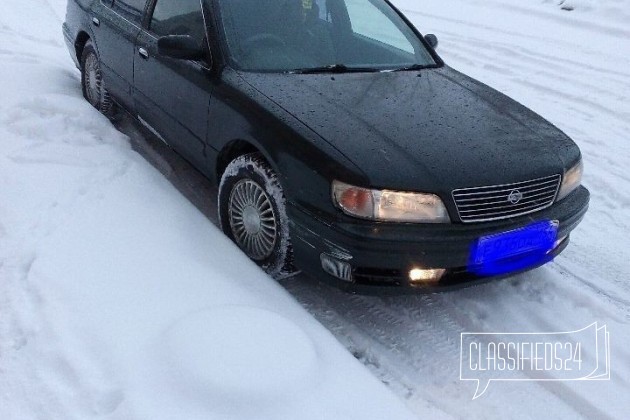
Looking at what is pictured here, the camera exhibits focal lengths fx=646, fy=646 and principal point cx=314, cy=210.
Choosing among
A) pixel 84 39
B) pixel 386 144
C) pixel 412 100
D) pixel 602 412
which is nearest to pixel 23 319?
pixel 386 144

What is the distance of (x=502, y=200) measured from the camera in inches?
112

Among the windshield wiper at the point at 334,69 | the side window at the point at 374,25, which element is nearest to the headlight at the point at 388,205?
the windshield wiper at the point at 334,69

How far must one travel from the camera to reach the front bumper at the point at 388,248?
2721 millimetres

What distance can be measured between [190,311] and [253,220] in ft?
2.61

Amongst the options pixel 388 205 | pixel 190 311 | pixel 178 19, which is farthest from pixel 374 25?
pixel 190 311

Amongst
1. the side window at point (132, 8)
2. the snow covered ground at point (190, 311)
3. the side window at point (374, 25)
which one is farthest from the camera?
the side window at point (132, 8)

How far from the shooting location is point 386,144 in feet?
9.52

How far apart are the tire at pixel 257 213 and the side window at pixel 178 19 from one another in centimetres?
89

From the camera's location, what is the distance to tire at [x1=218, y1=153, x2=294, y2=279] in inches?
121

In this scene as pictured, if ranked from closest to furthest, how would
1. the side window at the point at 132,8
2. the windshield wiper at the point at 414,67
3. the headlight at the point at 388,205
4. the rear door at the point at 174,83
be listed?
the headlight at the point at 388,205, the rear door at the point at 174,83, the windshield wiper at the point at 414,67, the side window at the point at 132,8

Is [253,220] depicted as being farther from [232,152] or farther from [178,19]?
[178,19]

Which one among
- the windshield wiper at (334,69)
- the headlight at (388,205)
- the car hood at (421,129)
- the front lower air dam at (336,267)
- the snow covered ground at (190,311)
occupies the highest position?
the windshield wiper at (334,69)

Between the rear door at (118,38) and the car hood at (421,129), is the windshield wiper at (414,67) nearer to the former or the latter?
the car hood at (421,129)

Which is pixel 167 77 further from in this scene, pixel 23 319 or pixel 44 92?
pixel 23 319
